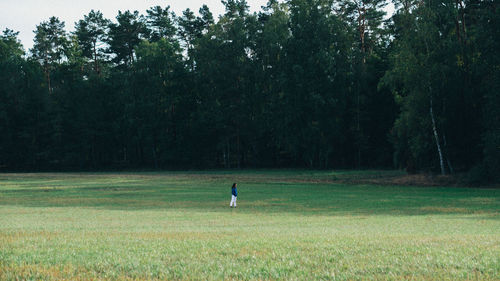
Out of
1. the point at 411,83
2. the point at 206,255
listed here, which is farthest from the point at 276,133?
the point at 206,255

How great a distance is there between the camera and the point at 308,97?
7844 cm

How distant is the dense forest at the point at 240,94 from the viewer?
56.6 meters

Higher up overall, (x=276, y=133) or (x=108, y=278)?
(x=276, y=133)

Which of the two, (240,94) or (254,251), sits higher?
(240,94)

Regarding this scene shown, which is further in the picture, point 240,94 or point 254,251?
point 240,94

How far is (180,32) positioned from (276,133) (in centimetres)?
3860

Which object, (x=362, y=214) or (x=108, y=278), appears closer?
(x=108, y=278)

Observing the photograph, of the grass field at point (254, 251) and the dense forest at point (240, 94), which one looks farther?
the dense forest at point (240, 94)

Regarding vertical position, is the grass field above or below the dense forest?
below

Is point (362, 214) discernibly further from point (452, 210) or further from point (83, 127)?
point (83, 127)

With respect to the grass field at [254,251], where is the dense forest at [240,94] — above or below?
above

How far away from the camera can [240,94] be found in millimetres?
89625

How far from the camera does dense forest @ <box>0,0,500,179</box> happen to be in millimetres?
56625

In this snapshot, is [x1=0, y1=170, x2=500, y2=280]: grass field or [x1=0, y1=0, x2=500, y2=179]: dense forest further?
[x1=0, y1=0, x2=500, y2=179]: dense forest
